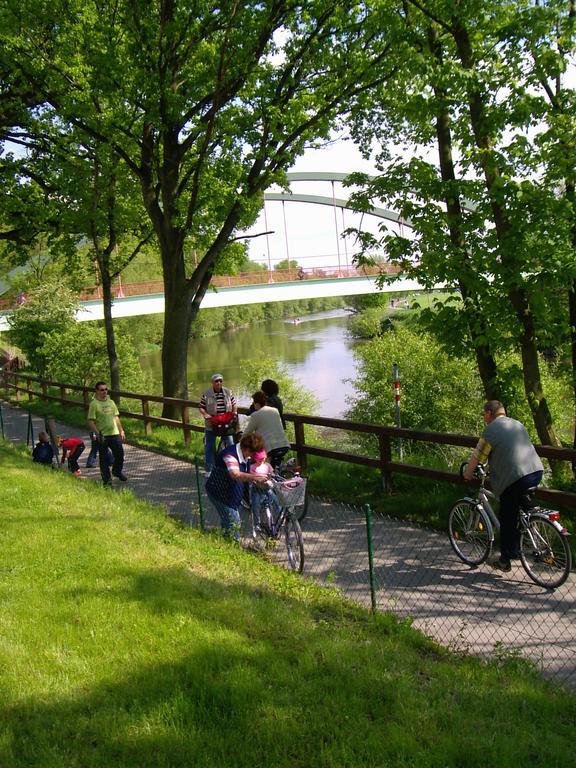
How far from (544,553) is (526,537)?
0.65 ft

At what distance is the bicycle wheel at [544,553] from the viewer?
5.84m

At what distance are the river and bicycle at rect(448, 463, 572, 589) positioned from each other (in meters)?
20.6

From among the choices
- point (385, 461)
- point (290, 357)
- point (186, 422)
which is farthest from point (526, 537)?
point (290, 357)

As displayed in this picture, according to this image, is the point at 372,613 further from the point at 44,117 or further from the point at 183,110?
the point at 44,117

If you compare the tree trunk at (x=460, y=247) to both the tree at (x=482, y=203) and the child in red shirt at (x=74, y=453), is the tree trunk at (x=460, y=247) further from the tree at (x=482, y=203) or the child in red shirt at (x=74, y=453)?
the child in red shirt at (x=74, y=453)

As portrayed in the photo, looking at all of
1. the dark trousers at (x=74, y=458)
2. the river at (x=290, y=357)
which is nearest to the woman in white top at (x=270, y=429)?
the dark trousers at (x=74, y=458)

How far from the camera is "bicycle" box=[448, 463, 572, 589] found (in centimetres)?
588

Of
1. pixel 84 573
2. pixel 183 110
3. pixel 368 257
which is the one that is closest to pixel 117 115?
pixel 183 110

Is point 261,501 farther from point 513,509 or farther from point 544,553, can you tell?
point 544,553

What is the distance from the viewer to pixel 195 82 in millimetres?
15164

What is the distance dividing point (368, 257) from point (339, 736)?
7666 millimetres

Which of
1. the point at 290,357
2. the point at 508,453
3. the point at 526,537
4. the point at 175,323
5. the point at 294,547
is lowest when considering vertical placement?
the point at 294,547

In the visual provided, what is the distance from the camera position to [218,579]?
6.02 m

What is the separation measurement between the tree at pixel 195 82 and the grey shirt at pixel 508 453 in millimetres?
9317
